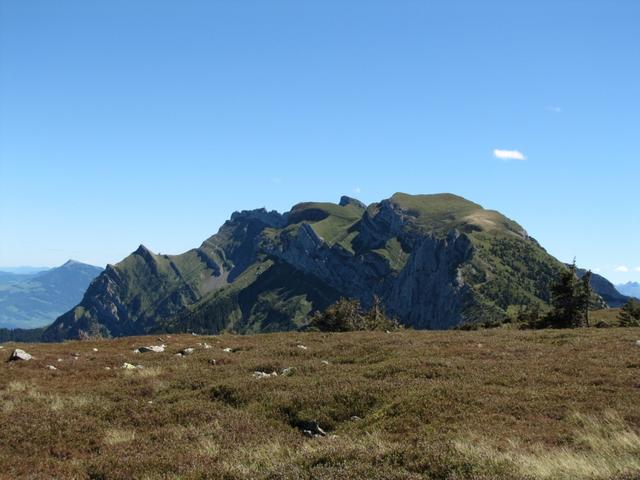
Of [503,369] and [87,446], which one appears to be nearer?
[87,446]

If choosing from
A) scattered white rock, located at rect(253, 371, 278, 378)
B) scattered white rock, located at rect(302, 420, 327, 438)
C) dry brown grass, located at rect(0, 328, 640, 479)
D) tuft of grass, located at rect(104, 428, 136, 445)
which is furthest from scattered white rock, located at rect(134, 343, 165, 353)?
scattered white rock, located at rect(302, 420, 327, 438)

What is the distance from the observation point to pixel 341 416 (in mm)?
16547

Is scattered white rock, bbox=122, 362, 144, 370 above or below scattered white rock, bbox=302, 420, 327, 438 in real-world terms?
below

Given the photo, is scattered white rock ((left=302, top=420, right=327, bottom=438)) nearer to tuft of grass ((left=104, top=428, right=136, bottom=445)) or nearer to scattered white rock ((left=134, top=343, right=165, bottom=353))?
tuft of grass ((left=104, top=428, right=136, bottom=445))

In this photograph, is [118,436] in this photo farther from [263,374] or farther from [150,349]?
[150,349]

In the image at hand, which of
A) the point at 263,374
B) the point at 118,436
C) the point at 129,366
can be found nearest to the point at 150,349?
the point at 129,366

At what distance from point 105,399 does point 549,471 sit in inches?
669

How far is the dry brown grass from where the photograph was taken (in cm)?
1072

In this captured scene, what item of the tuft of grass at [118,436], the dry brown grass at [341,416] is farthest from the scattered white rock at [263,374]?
the tuft of grass at [118,436]

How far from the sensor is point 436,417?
14875mm

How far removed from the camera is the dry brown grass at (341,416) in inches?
422

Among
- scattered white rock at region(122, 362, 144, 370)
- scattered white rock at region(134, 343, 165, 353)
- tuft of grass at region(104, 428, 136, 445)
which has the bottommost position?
scattered white rock at region(134, 343, 165, 353)

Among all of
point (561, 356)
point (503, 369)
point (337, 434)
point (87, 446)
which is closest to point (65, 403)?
point (87, 446)

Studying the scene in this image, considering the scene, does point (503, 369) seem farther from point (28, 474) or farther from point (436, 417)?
point (28, 474)
